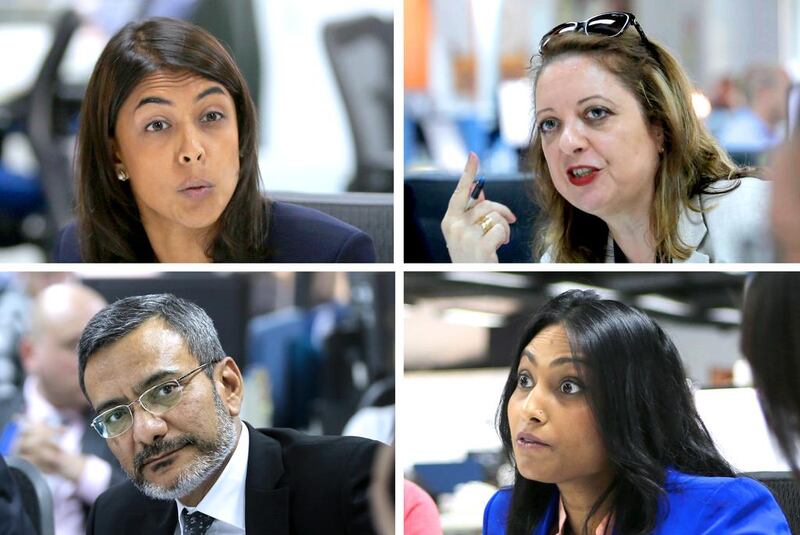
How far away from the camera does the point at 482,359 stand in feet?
8.87

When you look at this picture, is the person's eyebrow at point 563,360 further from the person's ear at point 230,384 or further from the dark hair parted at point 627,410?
the person's ear at point 230,384

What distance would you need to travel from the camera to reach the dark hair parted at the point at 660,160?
264 centimetres

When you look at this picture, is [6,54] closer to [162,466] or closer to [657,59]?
[162,466]

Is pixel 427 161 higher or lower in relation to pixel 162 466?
higher

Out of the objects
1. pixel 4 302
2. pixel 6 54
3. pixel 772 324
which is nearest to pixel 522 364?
pixel 772 324

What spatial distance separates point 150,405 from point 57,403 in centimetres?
22

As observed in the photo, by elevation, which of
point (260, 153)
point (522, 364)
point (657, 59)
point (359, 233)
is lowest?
point (522, 364)

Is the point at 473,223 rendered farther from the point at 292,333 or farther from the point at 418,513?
the point at 418,513

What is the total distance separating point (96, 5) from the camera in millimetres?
2652

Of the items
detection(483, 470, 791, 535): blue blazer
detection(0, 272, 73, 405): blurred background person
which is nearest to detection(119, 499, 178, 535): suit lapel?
detection(0, 272, 73, 405): blurred background person

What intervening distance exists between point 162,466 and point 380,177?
791mm

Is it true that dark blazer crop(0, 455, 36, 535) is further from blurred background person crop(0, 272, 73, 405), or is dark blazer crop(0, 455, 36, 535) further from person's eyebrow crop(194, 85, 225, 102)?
person's eyebrow crop(194, 85, 225, 102)

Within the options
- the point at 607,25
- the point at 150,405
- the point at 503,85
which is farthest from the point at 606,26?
the point at 150,405

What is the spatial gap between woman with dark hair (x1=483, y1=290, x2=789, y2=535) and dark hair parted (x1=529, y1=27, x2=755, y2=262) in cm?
14
